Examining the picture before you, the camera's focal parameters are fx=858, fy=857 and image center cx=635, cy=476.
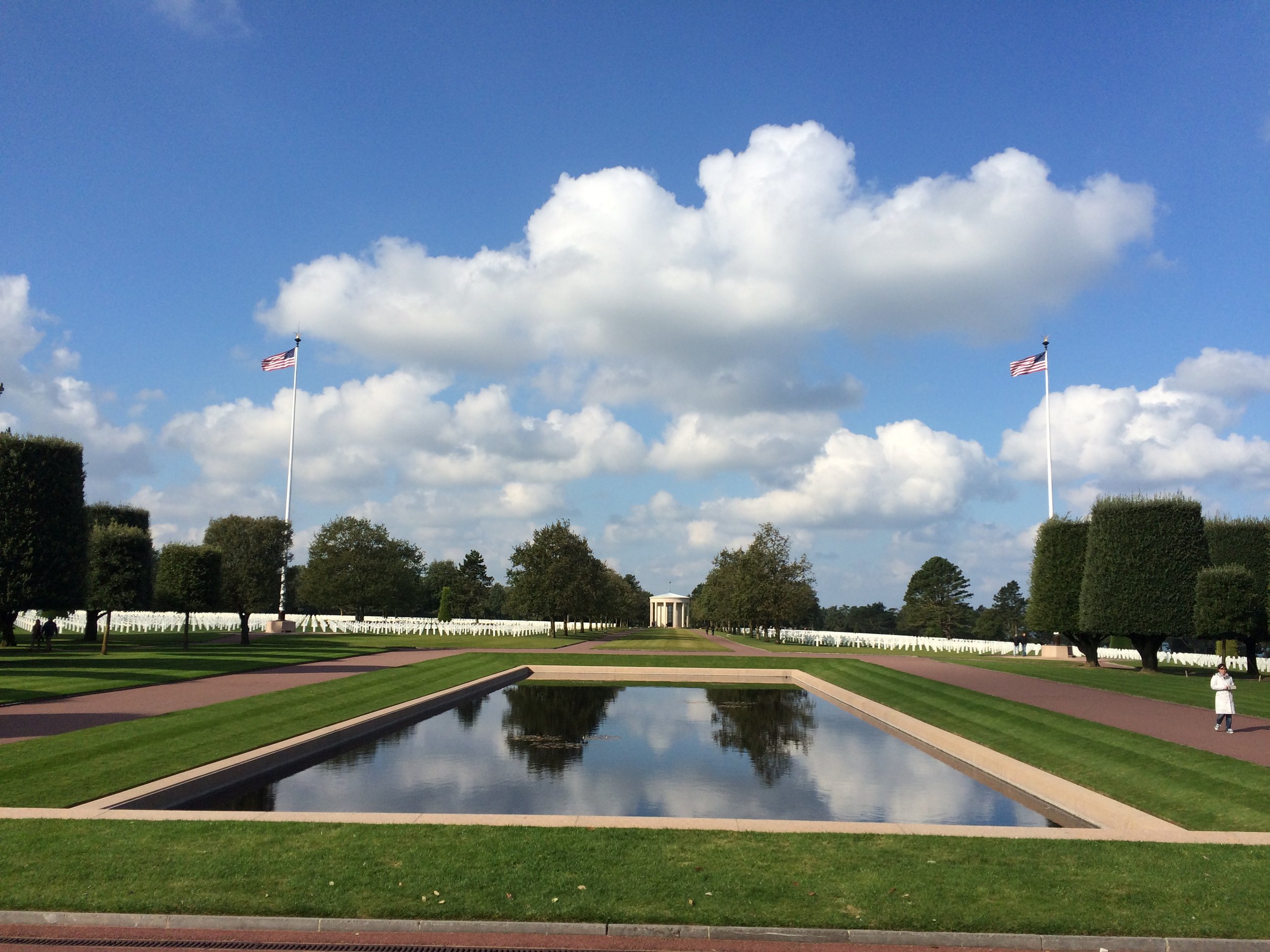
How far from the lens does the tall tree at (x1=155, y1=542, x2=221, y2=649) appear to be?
48875 millimetres

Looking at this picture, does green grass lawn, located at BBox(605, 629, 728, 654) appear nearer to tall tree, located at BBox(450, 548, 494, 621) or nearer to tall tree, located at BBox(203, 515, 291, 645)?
tall tree, located at BBox(203, 515, 291, 645)

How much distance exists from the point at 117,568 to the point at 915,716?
147 feet

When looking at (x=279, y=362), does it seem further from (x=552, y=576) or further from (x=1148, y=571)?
(x=1148, y=571)

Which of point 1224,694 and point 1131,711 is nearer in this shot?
point 1224,694

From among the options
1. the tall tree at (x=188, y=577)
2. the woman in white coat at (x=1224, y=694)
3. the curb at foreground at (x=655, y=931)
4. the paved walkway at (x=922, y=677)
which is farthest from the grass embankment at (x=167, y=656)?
the woman in white coat at (x=1224, y=694)

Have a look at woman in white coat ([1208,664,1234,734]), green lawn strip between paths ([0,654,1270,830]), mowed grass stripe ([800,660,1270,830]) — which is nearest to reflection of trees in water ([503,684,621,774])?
green lawn strip between paths ([0,654,1270,830])

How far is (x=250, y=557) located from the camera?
57656 millimetres

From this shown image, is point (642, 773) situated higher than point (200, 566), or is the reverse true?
point (200, 566)

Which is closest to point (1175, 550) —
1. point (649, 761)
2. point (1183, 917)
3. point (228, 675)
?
point (649, 761)

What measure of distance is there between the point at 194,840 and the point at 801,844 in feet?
22.0

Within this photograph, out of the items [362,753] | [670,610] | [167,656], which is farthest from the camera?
[670,610]

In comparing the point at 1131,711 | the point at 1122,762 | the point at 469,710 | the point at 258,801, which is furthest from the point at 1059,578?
the point at 258,801

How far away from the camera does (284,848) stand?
9.20m

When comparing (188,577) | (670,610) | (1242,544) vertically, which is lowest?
(670,610)
